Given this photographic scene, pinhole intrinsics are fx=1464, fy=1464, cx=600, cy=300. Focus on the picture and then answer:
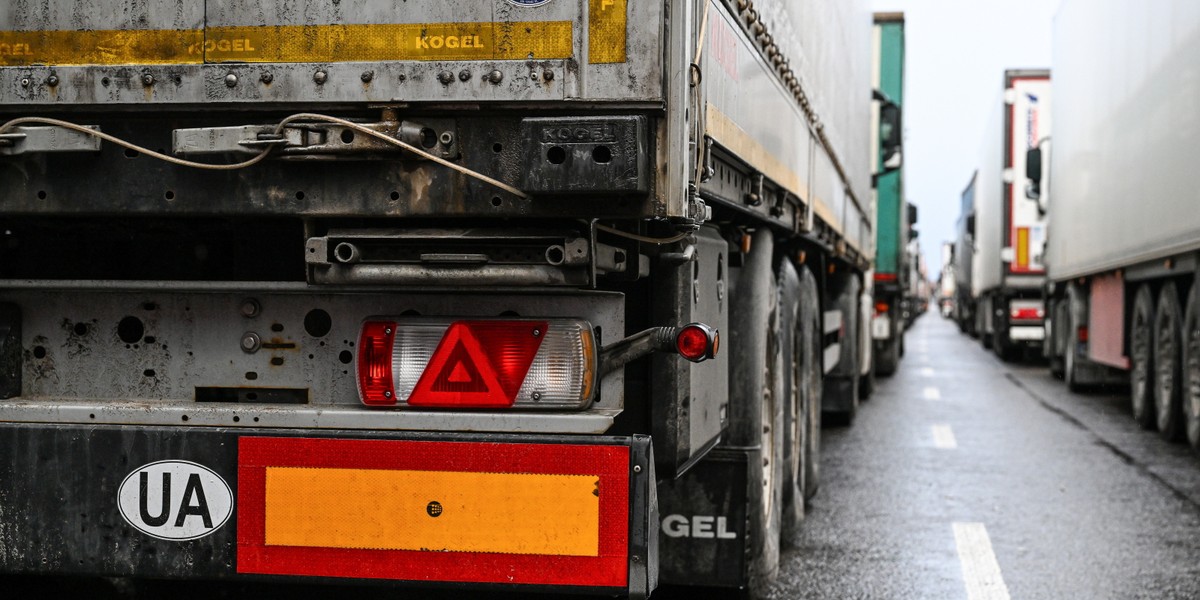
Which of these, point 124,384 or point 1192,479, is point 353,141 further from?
point 1192,479

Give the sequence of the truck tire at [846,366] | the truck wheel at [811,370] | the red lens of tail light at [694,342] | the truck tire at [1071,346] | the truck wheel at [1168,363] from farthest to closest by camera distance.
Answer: the truck tire at [1071,346] → the truck tire at [846,366] → the truck wheel at [1168,363] → the truck wheel at [811,370] → the red lens of tail light at [694,342]

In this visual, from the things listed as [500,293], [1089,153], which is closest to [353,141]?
[500,293]

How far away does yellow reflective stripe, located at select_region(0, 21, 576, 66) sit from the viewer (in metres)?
3.22

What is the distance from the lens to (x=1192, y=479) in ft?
31.9

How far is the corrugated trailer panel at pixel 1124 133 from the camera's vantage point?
1073cm

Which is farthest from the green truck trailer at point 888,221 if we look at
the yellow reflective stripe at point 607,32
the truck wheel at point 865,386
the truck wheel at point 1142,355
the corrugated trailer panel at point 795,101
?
the yellow reflective stripe at point 607,32

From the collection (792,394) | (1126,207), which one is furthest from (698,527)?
(1126,207)

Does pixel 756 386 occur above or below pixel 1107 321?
below

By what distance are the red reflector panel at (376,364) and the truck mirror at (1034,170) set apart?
58.8ft

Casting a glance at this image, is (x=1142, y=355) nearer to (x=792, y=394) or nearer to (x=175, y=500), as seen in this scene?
(x=792, y=394)

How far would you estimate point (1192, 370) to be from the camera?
35.9 ft

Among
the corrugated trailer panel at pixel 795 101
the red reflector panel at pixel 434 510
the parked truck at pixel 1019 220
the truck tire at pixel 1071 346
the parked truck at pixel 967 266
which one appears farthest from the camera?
the parked truck at pixel 967 266

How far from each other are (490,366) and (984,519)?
17.1 feet

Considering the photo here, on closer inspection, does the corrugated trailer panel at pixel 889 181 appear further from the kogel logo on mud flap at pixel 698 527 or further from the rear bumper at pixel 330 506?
the rear bumper at pixel 330 506
